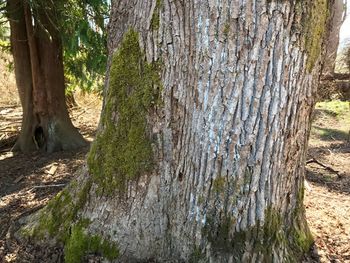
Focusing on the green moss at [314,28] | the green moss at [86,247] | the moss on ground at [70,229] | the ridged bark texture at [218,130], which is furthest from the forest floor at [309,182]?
the green moss at [314,28]

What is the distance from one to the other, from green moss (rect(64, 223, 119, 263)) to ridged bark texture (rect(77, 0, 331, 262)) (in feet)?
0.17

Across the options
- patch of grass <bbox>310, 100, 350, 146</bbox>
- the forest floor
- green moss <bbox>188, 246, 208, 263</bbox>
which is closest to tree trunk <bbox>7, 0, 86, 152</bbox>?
the forest floor

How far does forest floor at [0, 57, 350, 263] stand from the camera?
2928 millimetres

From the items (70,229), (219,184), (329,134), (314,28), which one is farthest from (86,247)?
(329,134)

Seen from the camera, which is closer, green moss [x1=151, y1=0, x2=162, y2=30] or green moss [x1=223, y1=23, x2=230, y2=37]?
green moss [x1=223, y1=23, x2=230, y2=37]

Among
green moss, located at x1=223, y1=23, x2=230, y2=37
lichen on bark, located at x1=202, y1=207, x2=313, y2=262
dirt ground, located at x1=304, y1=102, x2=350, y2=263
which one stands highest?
green moss, located at x1=223, y1=23, x2=230, y2=37

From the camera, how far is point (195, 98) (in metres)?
2.19

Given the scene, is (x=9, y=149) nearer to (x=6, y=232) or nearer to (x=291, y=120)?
(x=6, y=232)

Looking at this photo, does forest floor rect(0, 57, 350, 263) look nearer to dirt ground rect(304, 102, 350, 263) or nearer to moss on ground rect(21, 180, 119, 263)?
dirt ground rect(304, 102, 350, 263)

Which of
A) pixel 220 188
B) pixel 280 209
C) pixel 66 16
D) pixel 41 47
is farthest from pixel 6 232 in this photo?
pixel 41 47

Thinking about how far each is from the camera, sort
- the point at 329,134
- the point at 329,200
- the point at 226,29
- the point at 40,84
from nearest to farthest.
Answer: the point at 226,29
the point at 329,200
the point at 40,84
the point at 329,134

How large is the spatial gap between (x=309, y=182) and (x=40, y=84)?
4.66m

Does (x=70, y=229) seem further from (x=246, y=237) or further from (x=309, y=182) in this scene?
(x=309, y=182)

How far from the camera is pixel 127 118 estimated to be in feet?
8.11
